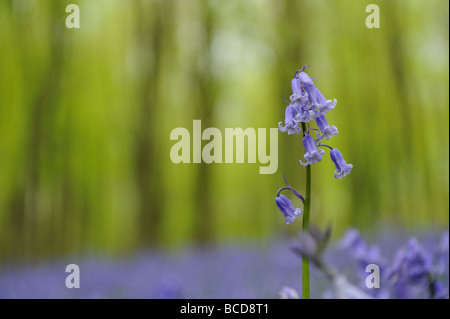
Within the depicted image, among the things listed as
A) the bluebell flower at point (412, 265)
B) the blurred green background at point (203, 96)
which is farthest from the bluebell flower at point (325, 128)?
the blurred green background at point (203, 96)

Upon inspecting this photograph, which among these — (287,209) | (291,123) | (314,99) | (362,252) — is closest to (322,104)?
(314,99)

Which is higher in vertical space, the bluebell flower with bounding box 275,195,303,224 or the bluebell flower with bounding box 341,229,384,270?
the bluebell flower with bounding box 275,195,303,224

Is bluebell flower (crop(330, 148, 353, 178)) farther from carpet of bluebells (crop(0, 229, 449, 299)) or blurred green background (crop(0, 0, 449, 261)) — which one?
blurred green background (crop(0, 0, 449, 261))

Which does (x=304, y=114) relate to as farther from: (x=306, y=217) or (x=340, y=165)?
(x=306, y=217)

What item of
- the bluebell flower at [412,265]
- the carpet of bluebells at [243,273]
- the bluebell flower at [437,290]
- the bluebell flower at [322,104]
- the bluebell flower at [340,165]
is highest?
the bluebell flower at [322,104]

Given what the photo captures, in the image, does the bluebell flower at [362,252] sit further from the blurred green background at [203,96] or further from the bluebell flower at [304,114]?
the blurred green background at [203,96]

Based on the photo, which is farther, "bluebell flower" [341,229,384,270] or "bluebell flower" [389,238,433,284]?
"bluebell flower" [341,229,384,270]

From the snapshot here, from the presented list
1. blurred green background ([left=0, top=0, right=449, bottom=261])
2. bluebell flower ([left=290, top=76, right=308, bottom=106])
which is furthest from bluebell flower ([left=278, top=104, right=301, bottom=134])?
blurred green background ([left=0, top=0, right=449, bottom=261])
